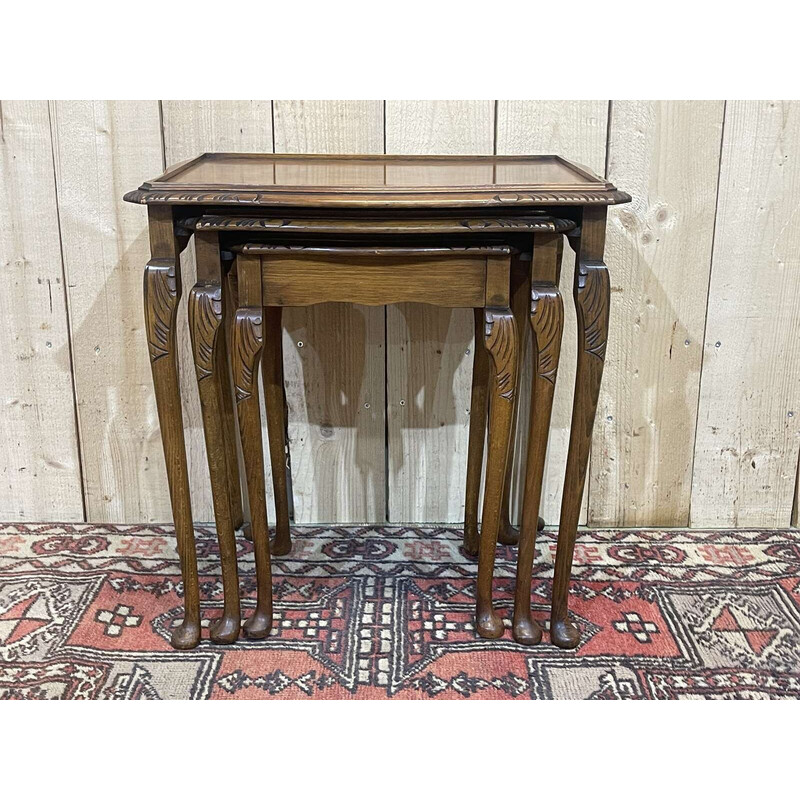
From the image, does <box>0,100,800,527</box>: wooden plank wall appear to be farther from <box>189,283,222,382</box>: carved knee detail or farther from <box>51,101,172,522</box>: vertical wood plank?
<box>189,283,222,382</box>: carved knee detail

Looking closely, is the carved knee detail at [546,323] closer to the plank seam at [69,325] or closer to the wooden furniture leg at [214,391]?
the wooden furniture leg at [214,391]

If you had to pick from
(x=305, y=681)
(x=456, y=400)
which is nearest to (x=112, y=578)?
(x=305, y=681)

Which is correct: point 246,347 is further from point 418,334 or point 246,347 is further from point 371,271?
point 418,334

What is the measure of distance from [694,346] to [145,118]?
1.07 metres

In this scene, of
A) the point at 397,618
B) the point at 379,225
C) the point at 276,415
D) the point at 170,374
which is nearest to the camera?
the point at 379,225

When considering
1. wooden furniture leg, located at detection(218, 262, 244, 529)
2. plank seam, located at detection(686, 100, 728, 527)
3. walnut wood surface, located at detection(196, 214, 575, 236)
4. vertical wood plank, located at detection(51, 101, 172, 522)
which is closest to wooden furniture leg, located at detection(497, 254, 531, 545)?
walnut wood surface, located at detection(196, 214, 575, 236)

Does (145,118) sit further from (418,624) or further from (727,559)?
(727,559)

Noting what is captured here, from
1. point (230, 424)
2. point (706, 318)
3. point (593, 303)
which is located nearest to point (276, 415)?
point (230, 424)

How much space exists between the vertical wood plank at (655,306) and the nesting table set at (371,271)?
25 cm

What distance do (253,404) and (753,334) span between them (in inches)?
37.9

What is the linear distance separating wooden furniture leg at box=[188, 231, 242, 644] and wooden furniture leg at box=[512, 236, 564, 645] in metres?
0.44

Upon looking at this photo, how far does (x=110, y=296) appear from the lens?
68.2 inches

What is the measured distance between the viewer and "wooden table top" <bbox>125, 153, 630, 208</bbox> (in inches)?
48.4

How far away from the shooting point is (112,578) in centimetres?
167
